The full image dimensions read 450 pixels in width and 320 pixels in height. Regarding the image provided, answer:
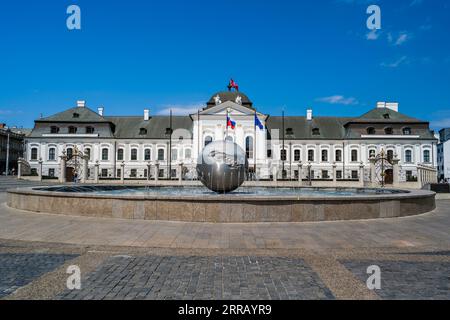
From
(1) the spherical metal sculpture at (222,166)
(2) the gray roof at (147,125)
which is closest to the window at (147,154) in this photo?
(2) the gray roof at (147,125)

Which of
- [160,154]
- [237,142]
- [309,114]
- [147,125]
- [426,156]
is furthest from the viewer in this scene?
[309,114]

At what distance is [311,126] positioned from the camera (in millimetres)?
60406

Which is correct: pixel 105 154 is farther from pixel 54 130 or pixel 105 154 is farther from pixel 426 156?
pixel 426 156

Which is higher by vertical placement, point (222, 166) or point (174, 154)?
point (174, 154)

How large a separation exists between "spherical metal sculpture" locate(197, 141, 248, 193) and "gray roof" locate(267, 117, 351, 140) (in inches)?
1794

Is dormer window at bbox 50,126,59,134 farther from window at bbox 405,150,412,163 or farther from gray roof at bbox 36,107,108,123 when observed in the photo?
window at bbox 405,150,412,163

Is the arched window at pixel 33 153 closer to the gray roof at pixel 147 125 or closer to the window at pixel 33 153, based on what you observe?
the window at pixel 33 153

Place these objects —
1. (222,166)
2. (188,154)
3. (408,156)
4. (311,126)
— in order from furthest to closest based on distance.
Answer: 1. (311,126)
2. (188,154)
3. (408,156)
4. (222,166)

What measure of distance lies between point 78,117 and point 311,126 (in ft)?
132

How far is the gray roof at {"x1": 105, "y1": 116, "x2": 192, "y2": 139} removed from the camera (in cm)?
5884

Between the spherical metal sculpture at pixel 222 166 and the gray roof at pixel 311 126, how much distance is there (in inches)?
1794

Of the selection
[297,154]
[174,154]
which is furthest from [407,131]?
[174,154]

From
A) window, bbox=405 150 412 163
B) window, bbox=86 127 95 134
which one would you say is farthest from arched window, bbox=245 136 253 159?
window, bbox=86 127 95 134

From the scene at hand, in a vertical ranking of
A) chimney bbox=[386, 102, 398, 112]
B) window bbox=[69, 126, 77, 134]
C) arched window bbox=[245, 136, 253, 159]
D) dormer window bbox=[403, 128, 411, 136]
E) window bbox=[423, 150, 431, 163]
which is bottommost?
window bbox=[423, 150, 431, 163]
